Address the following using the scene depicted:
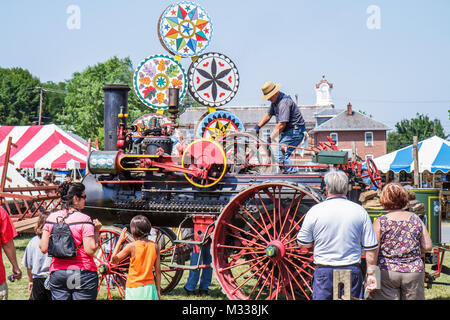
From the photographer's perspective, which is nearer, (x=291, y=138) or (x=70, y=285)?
(x=70, y=285)

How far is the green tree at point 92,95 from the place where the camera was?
141 feet

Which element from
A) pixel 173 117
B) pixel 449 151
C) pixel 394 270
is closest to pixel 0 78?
pixel 449 151

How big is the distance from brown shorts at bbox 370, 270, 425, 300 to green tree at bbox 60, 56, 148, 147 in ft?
117

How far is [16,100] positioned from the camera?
5703 cm

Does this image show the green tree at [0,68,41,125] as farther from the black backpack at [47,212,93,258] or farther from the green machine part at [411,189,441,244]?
the black backpack at [47,212,93,258]

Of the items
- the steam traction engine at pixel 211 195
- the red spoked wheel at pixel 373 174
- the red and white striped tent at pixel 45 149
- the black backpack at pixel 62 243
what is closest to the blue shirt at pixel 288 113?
the steam traction engine at pixel 211 195

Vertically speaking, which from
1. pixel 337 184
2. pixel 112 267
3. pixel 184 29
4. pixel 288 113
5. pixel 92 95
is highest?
pixel 92 95

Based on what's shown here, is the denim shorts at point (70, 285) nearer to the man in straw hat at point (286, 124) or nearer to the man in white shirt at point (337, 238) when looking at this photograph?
the man in white shirt at point (337, 238)

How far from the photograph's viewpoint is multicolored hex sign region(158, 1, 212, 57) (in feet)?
31.6

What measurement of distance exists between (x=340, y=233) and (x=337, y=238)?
1.8 inches

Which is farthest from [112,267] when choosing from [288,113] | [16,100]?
[16,100]

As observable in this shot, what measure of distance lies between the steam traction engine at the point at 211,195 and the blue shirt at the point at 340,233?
1.57 metres

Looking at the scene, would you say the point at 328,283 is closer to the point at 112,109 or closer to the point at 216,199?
the point at 216,199
